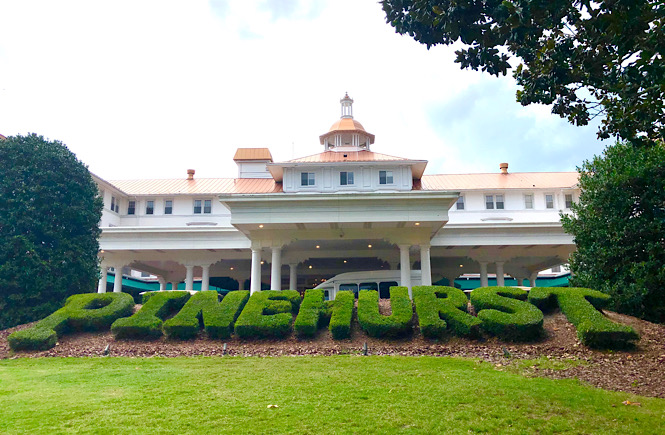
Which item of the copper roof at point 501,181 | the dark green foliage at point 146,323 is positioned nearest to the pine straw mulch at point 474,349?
the dark green foliage at point 146,323

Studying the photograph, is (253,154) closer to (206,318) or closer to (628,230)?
(206,318)

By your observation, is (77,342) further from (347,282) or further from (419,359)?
(347,282)

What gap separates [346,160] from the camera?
34.8 meters

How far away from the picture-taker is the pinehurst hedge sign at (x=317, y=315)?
589 inches

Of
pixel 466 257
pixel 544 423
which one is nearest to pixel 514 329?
pixel 544 423

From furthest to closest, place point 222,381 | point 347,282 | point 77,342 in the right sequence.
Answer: point 347,282
point 77,342
point 222,381

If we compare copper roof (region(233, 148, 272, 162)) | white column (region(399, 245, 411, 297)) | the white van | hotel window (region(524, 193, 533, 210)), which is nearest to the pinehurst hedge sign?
→ white column (region(399, 245, 411, 297))

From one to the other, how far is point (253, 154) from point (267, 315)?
28.9m

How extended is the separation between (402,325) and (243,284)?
94.2 feet

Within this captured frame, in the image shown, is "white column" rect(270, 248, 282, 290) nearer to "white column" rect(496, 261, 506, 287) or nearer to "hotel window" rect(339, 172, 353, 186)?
"hotel window" rect(339, 172, 353, 186)

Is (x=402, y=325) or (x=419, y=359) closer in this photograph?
(x=419, y=359)

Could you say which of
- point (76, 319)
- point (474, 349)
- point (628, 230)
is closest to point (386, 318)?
point (474, 349)

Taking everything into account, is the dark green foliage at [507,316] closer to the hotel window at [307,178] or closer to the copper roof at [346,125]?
the hotel window at [307,178]

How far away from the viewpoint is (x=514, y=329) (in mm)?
14492
